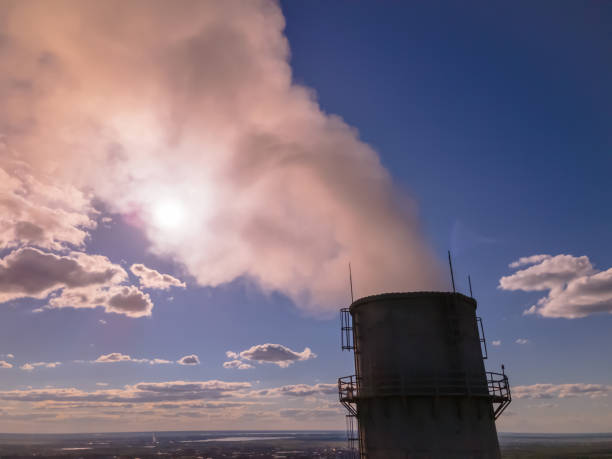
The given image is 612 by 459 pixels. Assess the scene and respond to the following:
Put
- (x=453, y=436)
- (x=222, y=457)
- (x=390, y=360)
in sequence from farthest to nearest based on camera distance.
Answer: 1. (x=222, y=457)
2. (x=390, y=360)
3. (x=453, y=436)

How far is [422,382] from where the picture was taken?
61.9 feet

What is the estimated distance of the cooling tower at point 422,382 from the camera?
1819 centimetres

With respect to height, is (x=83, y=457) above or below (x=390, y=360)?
below

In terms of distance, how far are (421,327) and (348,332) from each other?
4480 mm

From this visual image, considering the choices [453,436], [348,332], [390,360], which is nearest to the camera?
[453,436]

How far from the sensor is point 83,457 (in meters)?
177

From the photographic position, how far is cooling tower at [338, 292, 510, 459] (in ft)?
59.7

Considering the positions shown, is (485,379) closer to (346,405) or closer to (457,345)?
(457,345)

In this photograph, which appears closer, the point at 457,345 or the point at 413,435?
the point at 413,435

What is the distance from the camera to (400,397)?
→ 18828mm

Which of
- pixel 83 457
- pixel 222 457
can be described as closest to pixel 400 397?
pixel 222 457

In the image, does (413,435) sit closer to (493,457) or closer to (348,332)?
(493,457)

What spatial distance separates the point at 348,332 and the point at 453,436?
23.9 feet

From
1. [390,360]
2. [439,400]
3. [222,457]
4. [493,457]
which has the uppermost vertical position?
[390,360]
